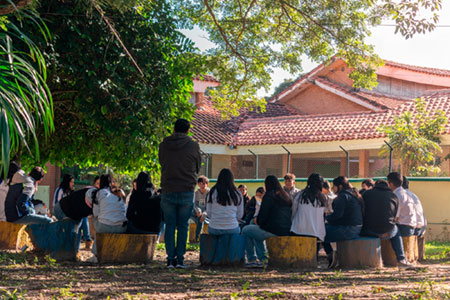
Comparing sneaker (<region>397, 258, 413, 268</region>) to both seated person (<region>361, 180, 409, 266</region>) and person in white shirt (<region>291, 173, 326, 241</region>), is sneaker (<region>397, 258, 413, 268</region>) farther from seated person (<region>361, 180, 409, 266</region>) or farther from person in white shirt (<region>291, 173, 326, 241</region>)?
person in white shirt (<region>291, 173, 326, 241</region>)

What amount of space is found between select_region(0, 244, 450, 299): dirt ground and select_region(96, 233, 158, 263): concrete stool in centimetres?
23

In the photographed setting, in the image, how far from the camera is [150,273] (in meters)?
8.58

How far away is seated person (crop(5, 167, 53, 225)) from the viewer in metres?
11.1

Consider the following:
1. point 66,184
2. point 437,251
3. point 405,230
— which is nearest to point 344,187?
point 405,230

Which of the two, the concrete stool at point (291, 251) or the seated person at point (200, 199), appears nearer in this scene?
the concrete stool at point (291, 251)

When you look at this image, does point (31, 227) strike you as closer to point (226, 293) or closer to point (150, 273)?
point (150, 273)

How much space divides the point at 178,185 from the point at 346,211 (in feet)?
8.46

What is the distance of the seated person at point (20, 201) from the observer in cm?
1107

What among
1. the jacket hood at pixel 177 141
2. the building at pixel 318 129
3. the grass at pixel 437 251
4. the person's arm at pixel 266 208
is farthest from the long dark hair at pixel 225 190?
the building at pixel 318 129

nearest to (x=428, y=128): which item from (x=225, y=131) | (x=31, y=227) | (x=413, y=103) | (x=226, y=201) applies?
(x=413, y=103)

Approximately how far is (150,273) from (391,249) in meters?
4.18

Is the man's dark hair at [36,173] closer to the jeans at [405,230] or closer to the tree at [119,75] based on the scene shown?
the tree at [119,75]

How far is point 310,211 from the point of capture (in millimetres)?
9797

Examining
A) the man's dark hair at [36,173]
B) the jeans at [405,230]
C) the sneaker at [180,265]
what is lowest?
the sneaker at [180,265]
